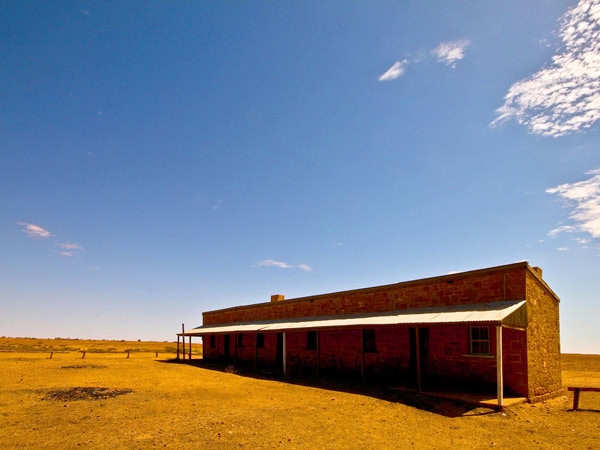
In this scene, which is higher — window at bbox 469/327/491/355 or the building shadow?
window at bbox 469/327/491/355

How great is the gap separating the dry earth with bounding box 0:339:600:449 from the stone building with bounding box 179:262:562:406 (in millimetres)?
1431

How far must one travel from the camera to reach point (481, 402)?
11500 mm

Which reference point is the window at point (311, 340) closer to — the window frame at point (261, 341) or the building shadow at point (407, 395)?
the building shadow at point (407, 395)

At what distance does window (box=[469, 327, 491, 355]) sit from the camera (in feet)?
44.8

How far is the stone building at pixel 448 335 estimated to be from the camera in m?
12.9

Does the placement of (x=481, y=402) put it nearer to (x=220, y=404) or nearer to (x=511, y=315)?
(x=511, y=315)

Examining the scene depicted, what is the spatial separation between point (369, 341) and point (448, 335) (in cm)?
400

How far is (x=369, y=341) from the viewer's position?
17.7 meters

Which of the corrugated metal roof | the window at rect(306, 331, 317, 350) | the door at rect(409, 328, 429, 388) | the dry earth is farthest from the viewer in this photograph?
the window at rect(306, 331, 317, 350)

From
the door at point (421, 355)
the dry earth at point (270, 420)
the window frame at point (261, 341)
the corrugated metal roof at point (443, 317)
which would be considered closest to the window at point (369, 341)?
the corrugated metal roof at point (443, 317)

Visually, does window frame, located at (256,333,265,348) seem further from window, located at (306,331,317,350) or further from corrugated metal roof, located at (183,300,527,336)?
corrugated metal roof, located at (183,300,527,336)

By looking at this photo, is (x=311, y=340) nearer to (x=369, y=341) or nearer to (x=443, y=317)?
(x=369, y=341)

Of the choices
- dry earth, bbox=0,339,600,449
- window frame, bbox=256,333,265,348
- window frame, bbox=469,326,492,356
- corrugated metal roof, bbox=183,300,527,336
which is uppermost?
corrugated metal roof, bbox=183,300,527,336

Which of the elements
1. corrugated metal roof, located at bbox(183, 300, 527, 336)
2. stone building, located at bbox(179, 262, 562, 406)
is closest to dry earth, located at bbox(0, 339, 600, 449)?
stone building, located at bbox(179, 262, 562, 406)
